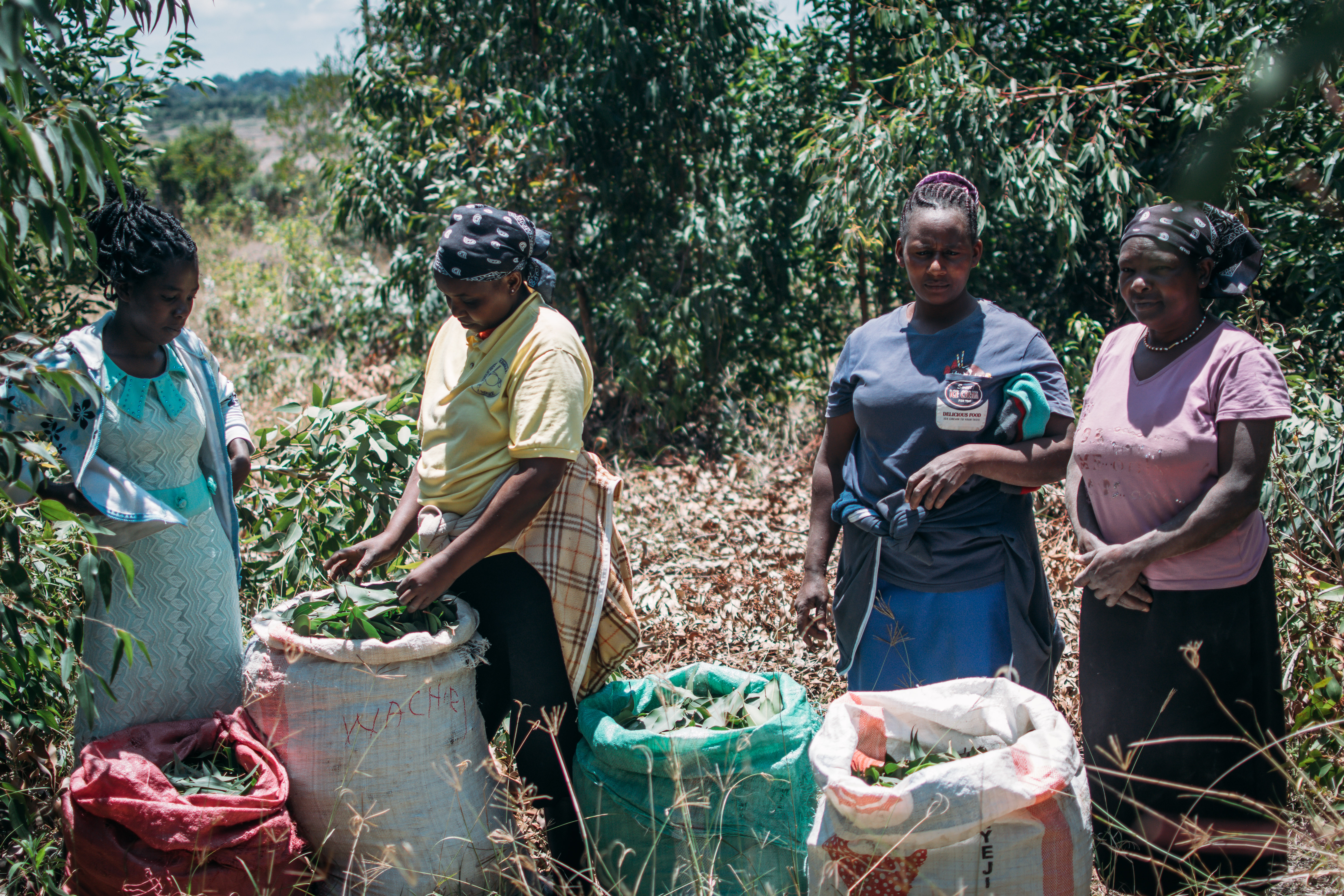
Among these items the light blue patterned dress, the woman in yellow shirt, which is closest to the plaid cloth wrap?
the woman in yellow shirt

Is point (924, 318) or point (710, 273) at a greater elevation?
point (710, 273)

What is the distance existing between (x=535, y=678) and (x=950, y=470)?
3.49 ft

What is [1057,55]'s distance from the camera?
543 centimetres

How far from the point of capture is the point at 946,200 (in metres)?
2.14

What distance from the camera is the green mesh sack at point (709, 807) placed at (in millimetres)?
2012

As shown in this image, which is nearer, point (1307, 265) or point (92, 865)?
point (92, 865)

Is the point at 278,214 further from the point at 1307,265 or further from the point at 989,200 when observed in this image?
the point at 1307,265

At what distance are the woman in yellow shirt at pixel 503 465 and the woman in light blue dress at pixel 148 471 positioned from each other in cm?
37

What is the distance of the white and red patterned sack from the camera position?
1644 millimetres

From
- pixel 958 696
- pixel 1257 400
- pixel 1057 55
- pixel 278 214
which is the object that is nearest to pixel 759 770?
pixel 958 696

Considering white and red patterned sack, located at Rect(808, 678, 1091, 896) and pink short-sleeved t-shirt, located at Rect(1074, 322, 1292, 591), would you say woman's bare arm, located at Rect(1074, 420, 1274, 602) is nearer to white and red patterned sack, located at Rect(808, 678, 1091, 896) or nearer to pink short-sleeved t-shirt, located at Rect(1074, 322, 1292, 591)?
pink short-sleeved t-shirt, located at Rect(1074, 322, 1292, 591)

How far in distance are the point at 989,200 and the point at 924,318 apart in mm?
3167

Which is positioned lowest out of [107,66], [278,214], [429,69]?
[107,66]

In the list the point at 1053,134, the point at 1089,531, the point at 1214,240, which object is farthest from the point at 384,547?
the point at 1053,134
